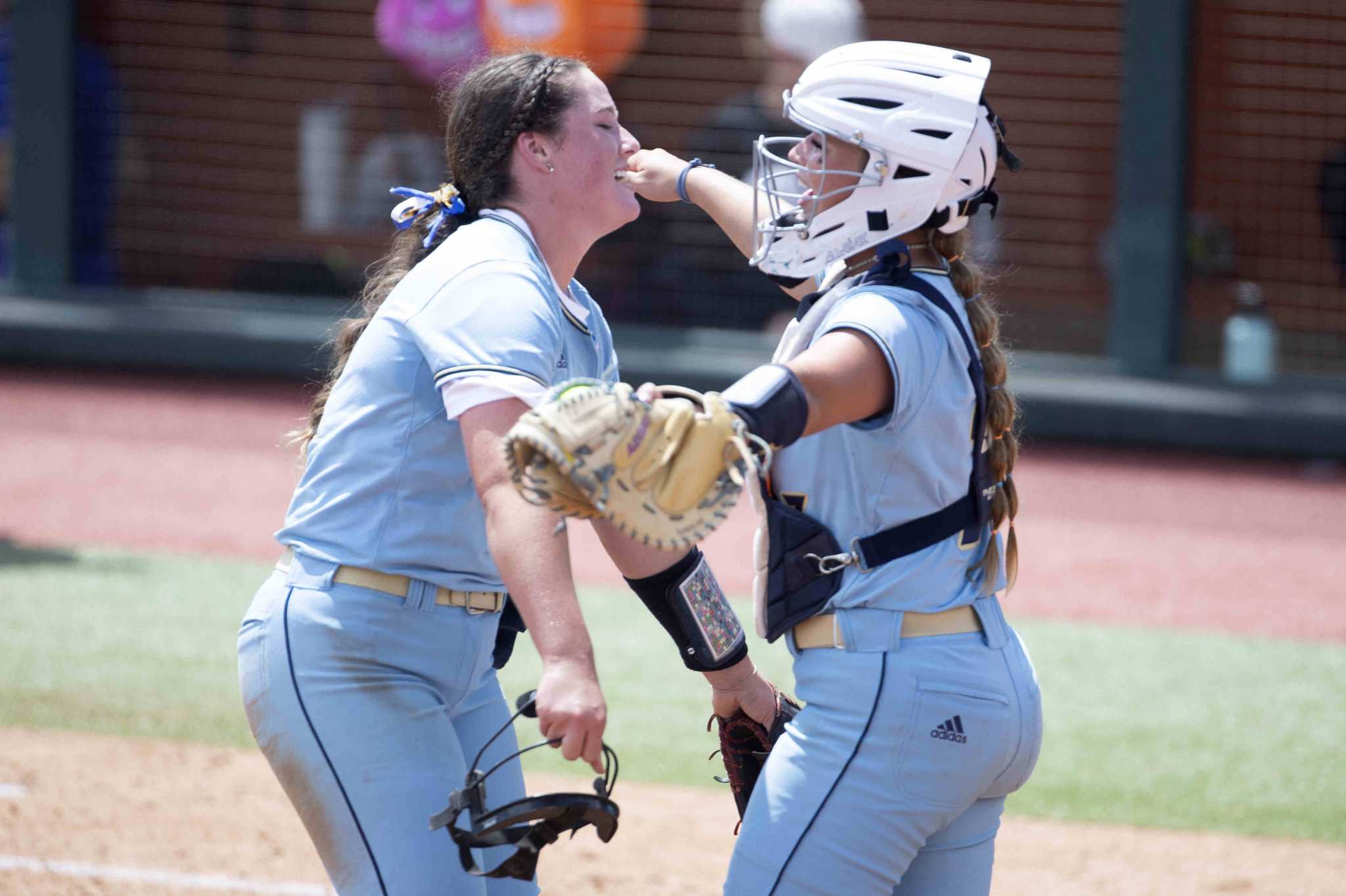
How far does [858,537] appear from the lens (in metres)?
2.45

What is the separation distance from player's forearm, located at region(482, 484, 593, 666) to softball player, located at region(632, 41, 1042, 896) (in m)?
0.36

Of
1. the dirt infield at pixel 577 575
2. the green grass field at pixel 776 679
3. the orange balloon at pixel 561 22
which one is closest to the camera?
the dirt infield at pixel 577 575

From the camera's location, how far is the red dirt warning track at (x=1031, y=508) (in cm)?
798

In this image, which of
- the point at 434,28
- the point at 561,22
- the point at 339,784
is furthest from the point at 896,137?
the point at 434,28

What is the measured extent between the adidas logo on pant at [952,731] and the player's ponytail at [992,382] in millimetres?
237

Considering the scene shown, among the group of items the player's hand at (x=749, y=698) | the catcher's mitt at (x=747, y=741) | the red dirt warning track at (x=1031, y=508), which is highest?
the player's hand at (x=749, y=698)

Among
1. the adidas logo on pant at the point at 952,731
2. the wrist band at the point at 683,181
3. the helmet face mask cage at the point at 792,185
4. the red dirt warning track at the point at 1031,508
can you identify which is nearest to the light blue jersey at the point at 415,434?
the helmet face mask cage at the point at 792,185

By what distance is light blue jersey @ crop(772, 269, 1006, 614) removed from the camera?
236cm

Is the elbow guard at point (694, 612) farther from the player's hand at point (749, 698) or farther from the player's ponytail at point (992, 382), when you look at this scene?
the player's ponytail at point (992, 382)

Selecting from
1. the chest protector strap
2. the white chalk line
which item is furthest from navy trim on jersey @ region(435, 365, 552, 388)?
the white chalk line

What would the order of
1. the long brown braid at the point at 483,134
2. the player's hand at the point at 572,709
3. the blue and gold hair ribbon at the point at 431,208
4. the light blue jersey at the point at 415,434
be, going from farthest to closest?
the blue and gold hair ribbon at the point at 431,208 < the long brown braid at the point at 483,134 < the light blue jersey at the point at 415,434 < the player's hand at the point at 572,709

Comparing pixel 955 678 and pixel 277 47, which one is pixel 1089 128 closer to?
pixel 277 47

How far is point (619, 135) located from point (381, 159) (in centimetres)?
1032

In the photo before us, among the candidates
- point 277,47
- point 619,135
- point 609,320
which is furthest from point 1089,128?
point 619,135
